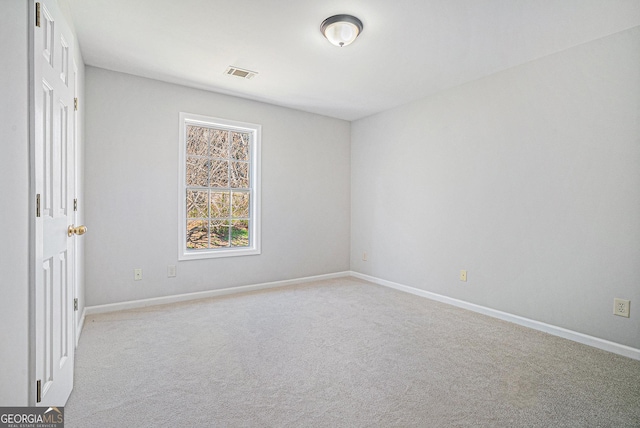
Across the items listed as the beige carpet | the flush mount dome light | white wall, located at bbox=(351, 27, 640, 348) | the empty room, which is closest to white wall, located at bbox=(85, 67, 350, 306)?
the empty room

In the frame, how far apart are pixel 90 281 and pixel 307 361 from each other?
2.42 m

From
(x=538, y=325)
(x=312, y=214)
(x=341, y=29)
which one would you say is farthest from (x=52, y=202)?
(x=538, y=325)

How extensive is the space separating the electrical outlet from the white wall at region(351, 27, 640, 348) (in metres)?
0.04

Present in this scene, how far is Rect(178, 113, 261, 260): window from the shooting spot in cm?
396

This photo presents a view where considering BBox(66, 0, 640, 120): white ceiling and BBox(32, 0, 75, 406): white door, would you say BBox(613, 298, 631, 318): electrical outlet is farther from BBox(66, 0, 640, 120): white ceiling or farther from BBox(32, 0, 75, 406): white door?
BBox(32, 0, 75, 406): white door

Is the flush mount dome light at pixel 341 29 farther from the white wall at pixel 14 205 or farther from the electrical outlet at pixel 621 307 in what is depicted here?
the electrical outlet at pixel 621 307

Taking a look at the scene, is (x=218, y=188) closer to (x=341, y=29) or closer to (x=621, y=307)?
(x=341, y=29)

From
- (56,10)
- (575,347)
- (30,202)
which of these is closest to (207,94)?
(56,10)

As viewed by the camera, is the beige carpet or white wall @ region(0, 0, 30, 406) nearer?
white wall @ region(0, 0, 30, 406)

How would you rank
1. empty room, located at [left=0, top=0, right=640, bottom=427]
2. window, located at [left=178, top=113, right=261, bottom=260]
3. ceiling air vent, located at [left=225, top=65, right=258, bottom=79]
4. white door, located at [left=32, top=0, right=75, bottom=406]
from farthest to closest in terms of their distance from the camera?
1. window, located at [left=178, top=113, right=261, bottom=260]
2. ceiling air vent, located at [left=225, top=65, right=258, bottom=79]
3. empty room, located at [left=0, top=0, right=640, bottom=427]
4. white door, located at [left=32, top=0, right=75, bottom=406]

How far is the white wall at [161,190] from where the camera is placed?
337 centimetres

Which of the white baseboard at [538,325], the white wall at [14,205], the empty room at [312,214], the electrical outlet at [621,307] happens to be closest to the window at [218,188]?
the empty room at [312,214]

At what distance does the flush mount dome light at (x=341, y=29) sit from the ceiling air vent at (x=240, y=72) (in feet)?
3.75

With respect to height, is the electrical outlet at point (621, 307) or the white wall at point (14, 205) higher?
the white wall at point (14, 205)
